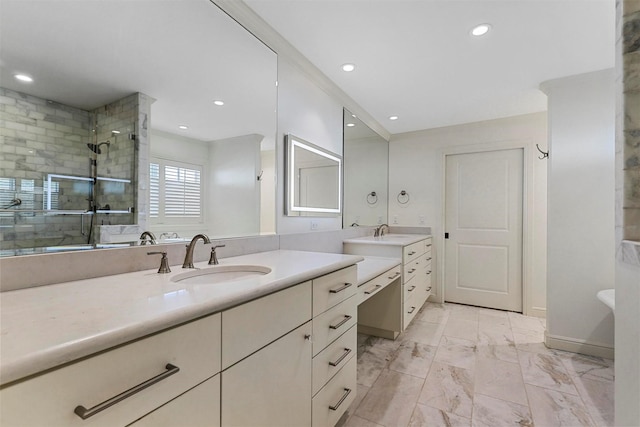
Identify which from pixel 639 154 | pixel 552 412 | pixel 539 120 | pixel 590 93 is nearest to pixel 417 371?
pixel 552 412

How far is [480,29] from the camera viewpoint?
5.91ft

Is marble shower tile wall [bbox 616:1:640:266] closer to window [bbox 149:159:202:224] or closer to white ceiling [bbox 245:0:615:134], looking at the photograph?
white ceiling [bbox 245:0:615:134]

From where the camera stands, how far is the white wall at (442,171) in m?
3.20

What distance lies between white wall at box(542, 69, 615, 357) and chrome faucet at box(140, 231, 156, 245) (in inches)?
119

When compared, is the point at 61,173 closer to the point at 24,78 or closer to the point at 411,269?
the point at 24,78

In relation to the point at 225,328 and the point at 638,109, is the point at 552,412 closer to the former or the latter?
→ the point at 638,109

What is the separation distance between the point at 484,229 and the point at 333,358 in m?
3.00

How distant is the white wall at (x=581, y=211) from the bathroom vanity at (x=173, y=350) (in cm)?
228

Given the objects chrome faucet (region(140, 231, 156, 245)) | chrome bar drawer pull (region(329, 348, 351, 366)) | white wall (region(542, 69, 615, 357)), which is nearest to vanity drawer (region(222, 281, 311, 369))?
chrome bar drawer pull (region(329, 348, 351, 366))

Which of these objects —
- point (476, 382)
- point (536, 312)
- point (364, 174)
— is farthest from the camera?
point (364, 174)

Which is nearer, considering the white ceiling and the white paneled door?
the white ceiling

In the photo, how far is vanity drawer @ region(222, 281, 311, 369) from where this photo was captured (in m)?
0.83

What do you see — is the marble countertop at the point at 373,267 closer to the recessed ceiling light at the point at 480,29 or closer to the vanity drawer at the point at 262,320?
the vanity drawer at the point at 262,320

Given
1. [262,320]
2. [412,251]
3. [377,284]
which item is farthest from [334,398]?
[412,251]
